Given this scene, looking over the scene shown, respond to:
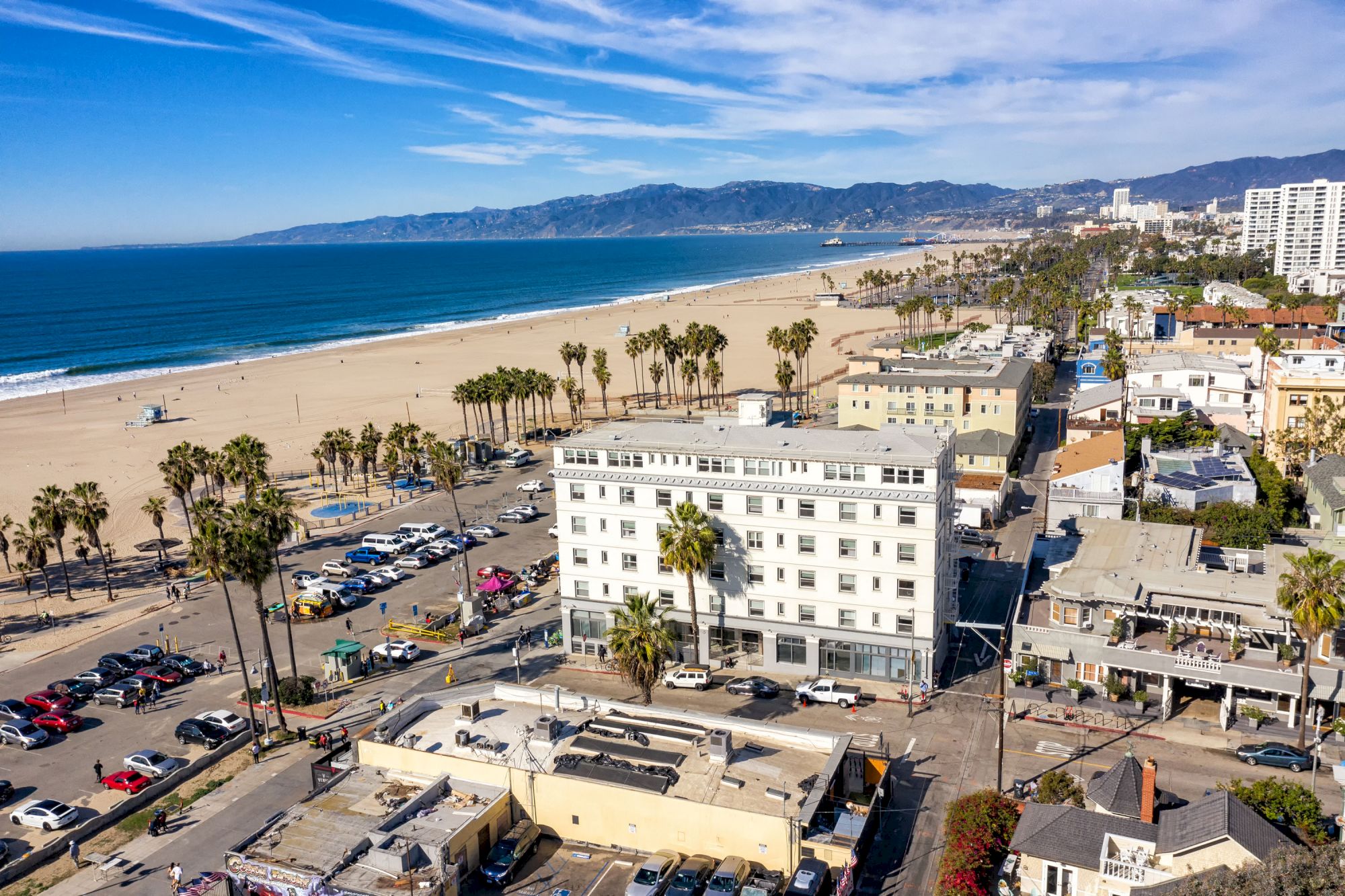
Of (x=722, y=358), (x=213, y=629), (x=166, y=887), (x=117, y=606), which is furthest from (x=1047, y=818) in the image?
(x=722, y=358)

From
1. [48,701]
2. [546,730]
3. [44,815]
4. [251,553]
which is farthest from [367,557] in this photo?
[546,730]

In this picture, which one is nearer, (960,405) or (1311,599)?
(1311,599)

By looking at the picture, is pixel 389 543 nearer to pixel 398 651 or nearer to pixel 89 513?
pixel 398 651

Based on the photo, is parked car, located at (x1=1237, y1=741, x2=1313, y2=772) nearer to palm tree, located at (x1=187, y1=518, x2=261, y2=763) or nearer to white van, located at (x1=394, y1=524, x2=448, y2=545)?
palm tree, located at (x1=187, y1=518, x2=261, y2=763)

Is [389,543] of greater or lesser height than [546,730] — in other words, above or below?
below

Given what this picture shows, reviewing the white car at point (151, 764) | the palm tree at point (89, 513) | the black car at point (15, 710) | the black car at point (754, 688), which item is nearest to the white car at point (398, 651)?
the white car at point (151, 764)

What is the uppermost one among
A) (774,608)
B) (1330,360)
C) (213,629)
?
(1330,360)

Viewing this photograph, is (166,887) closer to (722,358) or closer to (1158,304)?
(722,358)
